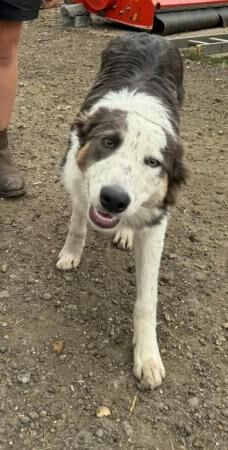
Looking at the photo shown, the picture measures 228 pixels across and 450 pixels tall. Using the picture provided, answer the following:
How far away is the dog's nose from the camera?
2338 millimetres

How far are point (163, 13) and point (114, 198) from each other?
266 inches

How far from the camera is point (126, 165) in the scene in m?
2.40

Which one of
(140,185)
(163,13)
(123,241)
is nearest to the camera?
(140,185)

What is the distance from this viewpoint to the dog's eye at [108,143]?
249 cm

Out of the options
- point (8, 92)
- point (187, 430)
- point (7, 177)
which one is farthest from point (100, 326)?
point (8, 92)

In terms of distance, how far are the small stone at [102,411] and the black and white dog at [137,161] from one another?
249mm

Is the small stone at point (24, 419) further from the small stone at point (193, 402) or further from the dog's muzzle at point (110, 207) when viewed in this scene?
the dog's muzzle at point (110, 207)

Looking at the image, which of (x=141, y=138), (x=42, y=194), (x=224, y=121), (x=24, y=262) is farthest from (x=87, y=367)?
(x=224, y=121)

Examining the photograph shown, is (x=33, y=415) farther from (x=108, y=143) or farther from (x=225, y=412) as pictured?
(x=108, y=143)

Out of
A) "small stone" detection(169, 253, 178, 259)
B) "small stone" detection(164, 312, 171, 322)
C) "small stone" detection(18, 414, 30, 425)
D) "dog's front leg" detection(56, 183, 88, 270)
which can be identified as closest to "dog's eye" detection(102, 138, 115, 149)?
"dog's front leg" detection(56, 183, 88, 270)

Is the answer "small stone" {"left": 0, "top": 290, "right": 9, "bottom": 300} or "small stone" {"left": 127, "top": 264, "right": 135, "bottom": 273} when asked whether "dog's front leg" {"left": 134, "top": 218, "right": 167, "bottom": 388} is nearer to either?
"small stone" {"left": 127, "top": 264, "right": 135, "bottom": 273}

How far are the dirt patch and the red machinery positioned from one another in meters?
3.90

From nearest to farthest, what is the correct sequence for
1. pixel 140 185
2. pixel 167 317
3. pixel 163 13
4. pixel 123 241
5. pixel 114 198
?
pixel 114 198
pixel 140 185
pixel 167 317
pixel 123 241
pixel 163 13

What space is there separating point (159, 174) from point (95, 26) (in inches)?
281
